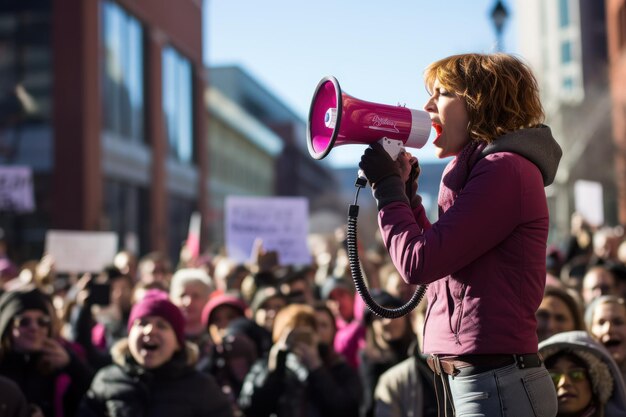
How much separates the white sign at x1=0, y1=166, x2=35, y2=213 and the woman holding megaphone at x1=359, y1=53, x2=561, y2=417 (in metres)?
11.8

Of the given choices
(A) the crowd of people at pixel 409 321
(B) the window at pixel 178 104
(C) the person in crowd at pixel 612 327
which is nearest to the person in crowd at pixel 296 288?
(A) the crowd of people at pixel 409 321

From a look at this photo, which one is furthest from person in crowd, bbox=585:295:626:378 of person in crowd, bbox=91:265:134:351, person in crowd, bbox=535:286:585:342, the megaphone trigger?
person in crowd, bbox=91:265:134:351

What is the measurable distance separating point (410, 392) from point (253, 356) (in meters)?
1.32

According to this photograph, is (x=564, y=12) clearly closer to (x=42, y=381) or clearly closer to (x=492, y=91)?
(x=42, y=381)

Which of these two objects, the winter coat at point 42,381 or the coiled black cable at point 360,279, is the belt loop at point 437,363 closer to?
the coiled black cable at point 360,279

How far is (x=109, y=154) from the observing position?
26562mm

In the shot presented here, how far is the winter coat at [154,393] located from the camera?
4.57 metres

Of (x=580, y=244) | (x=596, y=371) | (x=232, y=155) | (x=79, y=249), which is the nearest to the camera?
(x=596, y=371)

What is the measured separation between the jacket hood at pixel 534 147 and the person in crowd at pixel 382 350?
9.69 ft

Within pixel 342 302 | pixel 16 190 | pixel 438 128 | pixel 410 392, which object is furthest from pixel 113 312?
pixel 16 190

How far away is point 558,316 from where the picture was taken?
5023mm

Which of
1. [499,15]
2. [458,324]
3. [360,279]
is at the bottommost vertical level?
[458,324]

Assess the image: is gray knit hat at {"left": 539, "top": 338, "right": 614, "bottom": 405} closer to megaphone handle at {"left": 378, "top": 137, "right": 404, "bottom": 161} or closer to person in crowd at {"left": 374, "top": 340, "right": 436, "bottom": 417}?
person in crowd at {"left": 374, "top": 340, "right": 436, "bottom": 417}

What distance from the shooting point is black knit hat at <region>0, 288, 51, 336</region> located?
16.7 feet
